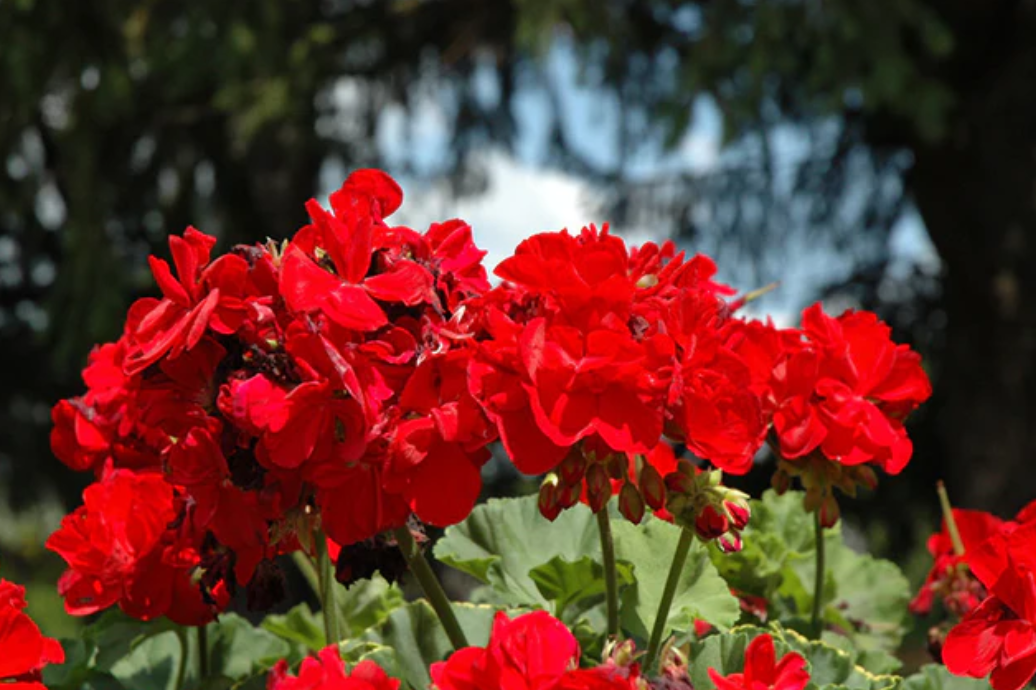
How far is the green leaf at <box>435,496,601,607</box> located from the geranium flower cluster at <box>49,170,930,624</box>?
240mm

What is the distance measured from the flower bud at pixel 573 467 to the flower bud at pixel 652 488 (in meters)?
0.05

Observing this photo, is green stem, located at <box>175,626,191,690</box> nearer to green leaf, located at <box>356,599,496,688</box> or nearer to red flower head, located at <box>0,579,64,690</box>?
green leaf, located at <box>356,599,496,688</box>

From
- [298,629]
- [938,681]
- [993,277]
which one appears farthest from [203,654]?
[993,277]

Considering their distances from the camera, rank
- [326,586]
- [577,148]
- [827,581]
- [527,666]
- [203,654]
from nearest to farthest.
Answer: [527,666]
[326,586]
[203,654]
[827,581]
[577,148]

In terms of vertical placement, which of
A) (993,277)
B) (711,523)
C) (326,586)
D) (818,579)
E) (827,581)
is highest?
(711,523)

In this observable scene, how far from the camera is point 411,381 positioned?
0.84 m

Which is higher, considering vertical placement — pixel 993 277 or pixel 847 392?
pixel 847 392

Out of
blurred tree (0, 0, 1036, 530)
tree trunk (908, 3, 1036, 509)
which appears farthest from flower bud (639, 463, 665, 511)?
tree trunk (908, 3, 1036, 509)

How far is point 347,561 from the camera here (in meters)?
0.93

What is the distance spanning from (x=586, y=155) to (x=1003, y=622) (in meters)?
5.68

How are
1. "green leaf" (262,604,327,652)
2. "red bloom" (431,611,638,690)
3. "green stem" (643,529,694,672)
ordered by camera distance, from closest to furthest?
"red bloom" (431,611,638,690), "green stem" (643,529,694,672), "green leaf" (262,604,327,652)

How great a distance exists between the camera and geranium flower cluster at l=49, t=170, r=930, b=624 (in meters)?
0.81

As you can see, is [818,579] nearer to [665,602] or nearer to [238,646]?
[665,602]

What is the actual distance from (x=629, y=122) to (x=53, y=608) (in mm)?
8233
